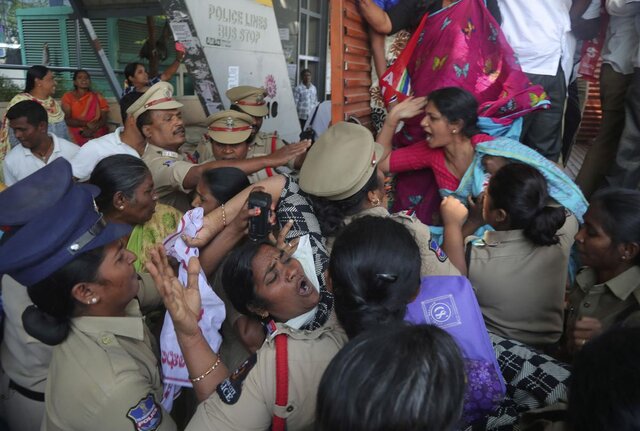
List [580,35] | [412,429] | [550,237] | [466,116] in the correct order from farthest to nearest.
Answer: [580,35] < [466,116] < [550,237] < [412,429]

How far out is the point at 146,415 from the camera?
128 centimetres

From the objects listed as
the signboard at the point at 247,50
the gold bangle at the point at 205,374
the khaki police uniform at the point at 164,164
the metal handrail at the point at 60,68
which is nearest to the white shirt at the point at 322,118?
the signboard at the point at 247,50

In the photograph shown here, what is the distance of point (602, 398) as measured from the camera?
820 mm

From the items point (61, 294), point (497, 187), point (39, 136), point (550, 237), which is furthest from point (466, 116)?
point (39, 136)

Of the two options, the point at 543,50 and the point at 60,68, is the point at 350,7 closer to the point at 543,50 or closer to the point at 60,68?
the point at 543,50

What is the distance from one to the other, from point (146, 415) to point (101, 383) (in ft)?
0.49

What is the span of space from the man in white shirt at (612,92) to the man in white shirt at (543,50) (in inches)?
9.3

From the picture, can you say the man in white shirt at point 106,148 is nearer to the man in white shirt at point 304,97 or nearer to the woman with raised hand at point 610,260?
the woman with raised hand at point 610,260

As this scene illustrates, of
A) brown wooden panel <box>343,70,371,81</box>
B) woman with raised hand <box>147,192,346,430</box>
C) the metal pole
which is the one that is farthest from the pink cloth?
the metal pole

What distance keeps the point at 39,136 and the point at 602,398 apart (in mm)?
3596

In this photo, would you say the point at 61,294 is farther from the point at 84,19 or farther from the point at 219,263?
the point at 84,19

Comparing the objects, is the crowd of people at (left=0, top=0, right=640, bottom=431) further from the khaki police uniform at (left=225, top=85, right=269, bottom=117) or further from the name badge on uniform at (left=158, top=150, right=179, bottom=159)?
the khaki police uniform at (left=225, top=85, right=269, bottom=117)

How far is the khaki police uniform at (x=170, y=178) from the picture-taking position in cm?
245

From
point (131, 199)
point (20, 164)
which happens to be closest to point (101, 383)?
point (131, 199)
